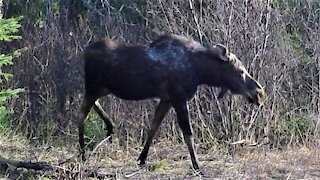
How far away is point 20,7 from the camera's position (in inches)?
550

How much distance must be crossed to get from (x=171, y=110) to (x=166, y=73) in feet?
8.01

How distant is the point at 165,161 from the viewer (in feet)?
33.1

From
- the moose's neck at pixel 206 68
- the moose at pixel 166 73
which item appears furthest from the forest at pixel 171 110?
the moose's neck at pixel 206 68

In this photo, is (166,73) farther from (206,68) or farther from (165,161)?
(165,161)

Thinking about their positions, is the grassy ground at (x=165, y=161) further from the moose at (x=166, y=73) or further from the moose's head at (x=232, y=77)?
the moose's head at (x=232, y=77)

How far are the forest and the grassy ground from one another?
0.02 meters

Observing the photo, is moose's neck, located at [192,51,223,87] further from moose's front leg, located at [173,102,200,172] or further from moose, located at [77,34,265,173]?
moose's front leg, located at [173,102,200,172]

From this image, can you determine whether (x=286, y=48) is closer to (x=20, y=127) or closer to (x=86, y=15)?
(x=86, y=15)

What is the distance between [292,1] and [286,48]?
66.2 inches

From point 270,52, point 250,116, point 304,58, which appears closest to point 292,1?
point 304,58

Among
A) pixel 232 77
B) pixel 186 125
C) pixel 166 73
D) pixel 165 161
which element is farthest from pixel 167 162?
pixel 232 77

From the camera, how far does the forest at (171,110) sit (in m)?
9.96

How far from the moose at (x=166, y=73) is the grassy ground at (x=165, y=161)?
13.3 inches

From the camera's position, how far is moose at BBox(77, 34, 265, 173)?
934 cm
